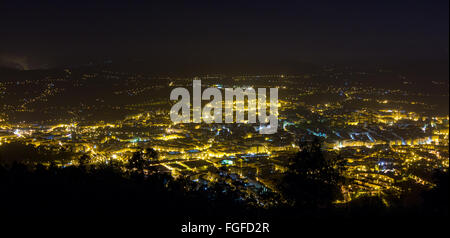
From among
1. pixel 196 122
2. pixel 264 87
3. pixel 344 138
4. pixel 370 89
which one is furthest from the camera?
pixel 370 89

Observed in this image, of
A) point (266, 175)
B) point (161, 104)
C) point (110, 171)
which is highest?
point (161, 104)

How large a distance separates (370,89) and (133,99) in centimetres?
1781

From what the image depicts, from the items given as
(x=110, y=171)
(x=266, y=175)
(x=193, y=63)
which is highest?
(x=193, y=63)

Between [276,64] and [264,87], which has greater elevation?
[276,64]

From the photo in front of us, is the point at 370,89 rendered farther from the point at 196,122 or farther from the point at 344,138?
the point at 196,122

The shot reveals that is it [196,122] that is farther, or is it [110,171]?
[196,122]

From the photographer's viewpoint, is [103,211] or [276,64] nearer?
[103,211]

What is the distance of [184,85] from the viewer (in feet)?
69.3

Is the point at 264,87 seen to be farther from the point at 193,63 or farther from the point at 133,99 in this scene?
the point at 133,99

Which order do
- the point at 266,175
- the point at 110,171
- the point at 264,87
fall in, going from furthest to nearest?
the point at 264,87, the point at 266,175, the point at 110,171

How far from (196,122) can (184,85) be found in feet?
9.27

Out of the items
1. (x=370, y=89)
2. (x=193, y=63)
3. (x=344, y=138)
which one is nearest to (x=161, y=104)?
Answer: (x=193, y=63)

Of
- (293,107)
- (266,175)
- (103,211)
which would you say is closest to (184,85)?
(293,107)
